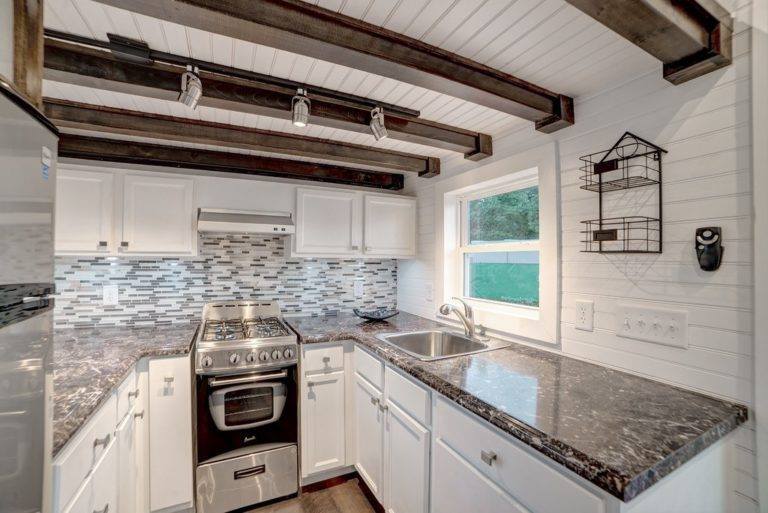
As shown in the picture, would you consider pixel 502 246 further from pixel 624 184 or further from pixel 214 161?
pixel 214 161

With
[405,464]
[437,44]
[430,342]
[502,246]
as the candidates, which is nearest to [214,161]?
[437,44]

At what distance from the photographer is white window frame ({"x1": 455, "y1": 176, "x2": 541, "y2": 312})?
209 cm

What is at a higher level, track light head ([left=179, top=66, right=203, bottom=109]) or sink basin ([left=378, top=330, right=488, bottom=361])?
track light head ([left=179, top=66, right=203, bottom=109])

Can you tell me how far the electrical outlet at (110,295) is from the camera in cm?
234

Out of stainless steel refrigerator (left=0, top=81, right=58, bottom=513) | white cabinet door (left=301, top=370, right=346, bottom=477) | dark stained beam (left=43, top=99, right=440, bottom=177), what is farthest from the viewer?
white cabinet door (left=301, top=370, right=346, bottom=477)

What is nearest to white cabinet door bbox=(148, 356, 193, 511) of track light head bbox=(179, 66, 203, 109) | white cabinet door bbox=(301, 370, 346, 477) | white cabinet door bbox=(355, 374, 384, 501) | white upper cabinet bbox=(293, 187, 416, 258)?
→ white cabinet door bbox=(301, 370, 346, 477)

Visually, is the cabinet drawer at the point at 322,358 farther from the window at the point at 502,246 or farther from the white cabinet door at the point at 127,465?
the window at the point at 502,246

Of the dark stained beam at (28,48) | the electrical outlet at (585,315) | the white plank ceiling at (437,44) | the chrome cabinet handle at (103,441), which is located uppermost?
the white plank ceiling at (437,44)

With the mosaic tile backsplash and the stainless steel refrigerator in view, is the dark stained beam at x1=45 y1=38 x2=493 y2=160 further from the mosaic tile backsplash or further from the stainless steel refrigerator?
the mosaic tile backsplash

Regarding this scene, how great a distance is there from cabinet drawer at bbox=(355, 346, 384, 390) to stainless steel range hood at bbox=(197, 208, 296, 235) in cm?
101

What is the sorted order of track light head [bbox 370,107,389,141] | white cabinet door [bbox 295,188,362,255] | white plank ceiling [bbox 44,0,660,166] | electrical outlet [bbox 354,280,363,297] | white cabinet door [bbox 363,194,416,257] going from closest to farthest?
1. white plank ceiling [bbox 44,0,660,166]
2. track light head [bbox 370,107,389,141]
3. white cabinet door [bbox 295,188,362,255]
4. white cabinet door [bbox 363,194,416,257]
5. electrical outlet [bbox 354,280,363,297]

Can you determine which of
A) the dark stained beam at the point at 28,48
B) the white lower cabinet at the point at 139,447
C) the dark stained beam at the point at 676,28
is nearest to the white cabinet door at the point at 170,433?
the white lower cabinet at the point at 139,447

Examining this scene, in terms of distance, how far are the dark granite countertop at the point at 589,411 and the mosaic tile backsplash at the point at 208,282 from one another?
4.50ft

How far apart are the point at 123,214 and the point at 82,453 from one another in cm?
151
